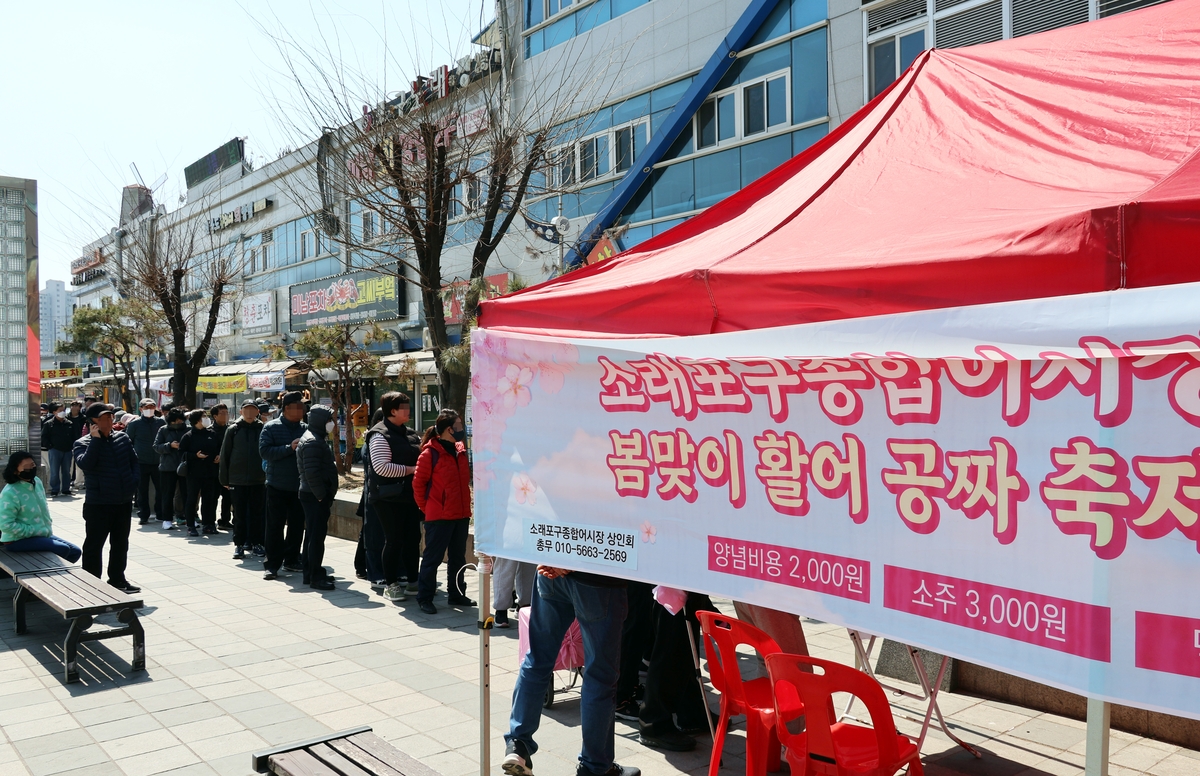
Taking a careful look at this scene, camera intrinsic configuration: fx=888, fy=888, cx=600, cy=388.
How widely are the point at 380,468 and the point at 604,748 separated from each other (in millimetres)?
4410

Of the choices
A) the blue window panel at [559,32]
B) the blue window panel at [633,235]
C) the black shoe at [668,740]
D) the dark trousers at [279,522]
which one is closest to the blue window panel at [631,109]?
the blue window panel at [559,32]

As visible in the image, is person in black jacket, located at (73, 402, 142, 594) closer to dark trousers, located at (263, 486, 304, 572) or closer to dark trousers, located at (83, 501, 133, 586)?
dark trousers, located at (83, 501, 133, 586)

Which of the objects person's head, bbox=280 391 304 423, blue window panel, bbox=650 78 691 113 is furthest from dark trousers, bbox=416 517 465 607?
blue window panel, bbox=650 78 691 113

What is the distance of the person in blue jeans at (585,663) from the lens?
3.90 meters

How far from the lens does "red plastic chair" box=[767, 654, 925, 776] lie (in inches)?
121

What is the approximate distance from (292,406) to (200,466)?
3.37 m

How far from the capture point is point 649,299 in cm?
323

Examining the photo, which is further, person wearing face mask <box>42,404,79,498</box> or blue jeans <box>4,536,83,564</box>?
person wearing face mask <box>42,404,79,498</box>

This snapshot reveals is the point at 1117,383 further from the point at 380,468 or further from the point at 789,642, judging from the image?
the point at 380,468

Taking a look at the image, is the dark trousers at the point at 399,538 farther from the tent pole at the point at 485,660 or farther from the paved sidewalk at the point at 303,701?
the tent pole at the point at 485,660

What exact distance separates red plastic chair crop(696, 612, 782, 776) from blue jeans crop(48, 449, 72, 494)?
15.7 m

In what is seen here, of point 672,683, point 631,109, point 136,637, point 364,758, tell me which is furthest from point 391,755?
point 631,109

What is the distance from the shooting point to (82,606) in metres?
5.86

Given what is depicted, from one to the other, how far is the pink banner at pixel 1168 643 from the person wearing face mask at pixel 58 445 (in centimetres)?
1697
